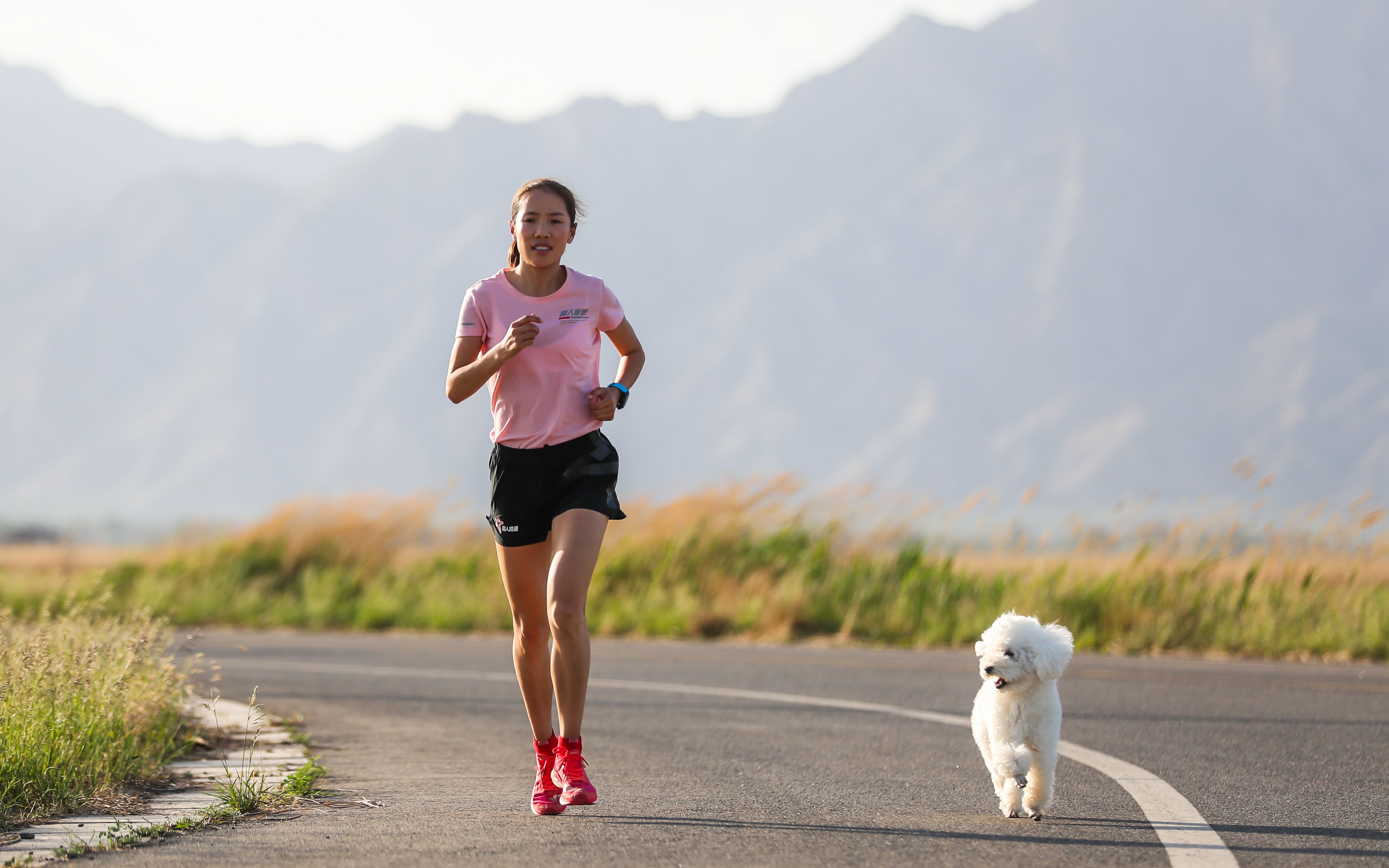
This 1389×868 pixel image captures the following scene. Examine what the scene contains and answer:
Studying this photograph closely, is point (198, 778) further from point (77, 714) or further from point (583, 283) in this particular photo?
point (583, 283)

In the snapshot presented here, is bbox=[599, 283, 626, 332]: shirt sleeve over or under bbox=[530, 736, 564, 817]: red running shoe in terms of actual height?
over

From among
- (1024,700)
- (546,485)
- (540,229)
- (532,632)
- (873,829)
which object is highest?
(540,229)

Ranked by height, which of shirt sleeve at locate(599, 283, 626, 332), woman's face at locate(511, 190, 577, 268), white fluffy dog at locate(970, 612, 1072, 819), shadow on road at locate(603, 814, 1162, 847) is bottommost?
shadow on road at locate(603, 814, 1162, 847)

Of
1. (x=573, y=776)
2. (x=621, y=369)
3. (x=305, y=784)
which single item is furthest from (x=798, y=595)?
(x=573, y=776)

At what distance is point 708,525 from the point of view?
1756cm

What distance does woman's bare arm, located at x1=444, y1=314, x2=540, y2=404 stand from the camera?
534 centimetres

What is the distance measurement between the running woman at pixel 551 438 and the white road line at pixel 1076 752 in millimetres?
2101

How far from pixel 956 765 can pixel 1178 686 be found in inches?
153

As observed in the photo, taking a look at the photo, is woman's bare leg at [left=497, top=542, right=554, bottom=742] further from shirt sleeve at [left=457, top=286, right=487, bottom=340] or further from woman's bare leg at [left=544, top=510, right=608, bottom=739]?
shirt sleeve at [left=457, top=286, right=487, bottom=340]

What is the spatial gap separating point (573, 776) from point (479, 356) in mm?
1588

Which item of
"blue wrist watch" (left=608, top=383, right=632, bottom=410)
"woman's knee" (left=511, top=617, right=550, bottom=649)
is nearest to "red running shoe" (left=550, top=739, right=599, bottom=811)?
"woman's knee" (left=511, top=617, right=550, bottom=649)

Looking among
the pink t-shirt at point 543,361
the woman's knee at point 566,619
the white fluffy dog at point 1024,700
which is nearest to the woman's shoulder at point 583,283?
the pink t-shirt at point 543,361

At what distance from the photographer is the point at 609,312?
571 cm

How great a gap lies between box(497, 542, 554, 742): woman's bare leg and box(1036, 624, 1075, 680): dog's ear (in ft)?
5.92
